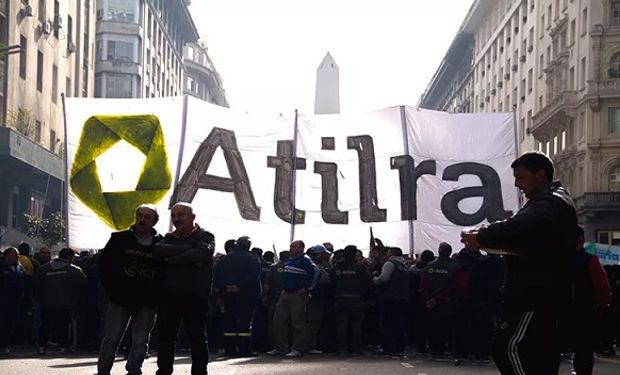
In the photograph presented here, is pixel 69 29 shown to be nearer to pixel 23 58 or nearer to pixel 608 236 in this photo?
pixel 23 58

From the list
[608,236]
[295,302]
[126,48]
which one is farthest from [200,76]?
[295,302]

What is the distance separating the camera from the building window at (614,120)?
180 ft

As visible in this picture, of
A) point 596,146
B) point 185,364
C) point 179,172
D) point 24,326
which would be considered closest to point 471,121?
point 179,172

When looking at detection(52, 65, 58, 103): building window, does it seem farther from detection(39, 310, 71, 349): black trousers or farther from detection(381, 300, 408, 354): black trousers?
detection(381, 300, 408, 354): black trousers

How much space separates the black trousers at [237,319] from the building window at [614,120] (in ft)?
140

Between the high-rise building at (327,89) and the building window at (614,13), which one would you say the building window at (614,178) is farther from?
the high-rise building at (327,89)

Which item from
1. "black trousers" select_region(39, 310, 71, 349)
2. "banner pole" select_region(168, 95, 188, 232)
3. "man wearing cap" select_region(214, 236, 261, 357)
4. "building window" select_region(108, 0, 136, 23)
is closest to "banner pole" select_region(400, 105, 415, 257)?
"man wearing cap" select_region(214, 236, 261, 357)

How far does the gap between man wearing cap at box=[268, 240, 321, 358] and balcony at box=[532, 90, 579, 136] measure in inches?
1674

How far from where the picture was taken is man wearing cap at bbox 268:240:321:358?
51.5ft

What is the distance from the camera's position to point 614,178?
181 ft

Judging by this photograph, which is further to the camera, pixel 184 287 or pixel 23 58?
pixel 23 58

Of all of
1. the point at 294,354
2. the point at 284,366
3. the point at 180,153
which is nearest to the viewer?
the point at 284,366

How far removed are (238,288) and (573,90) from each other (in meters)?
44.8

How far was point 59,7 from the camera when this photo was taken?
→ 49.8 m
